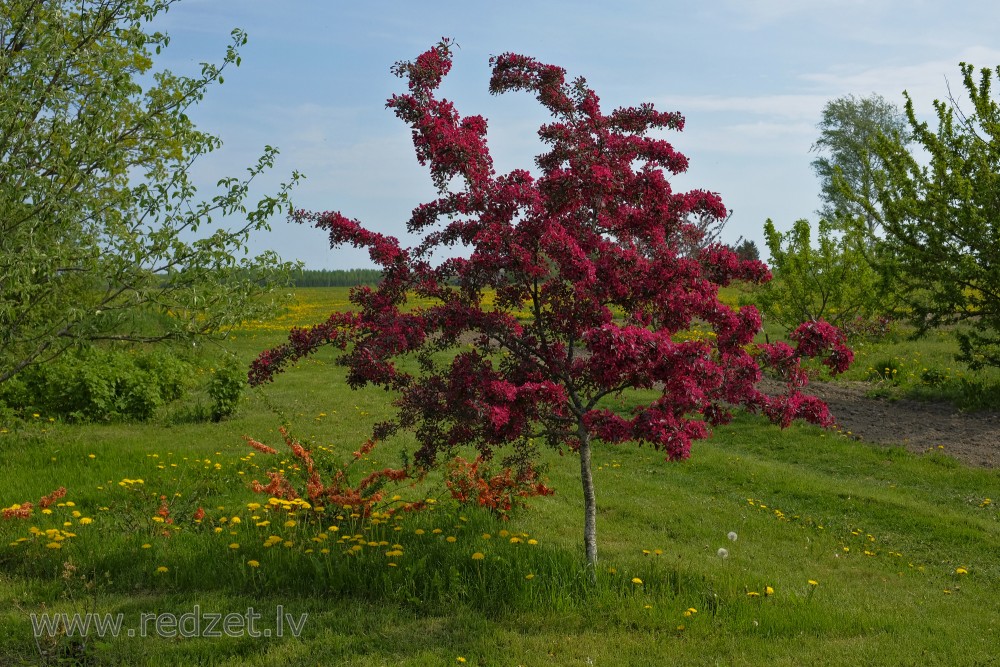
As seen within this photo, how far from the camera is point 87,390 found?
13.9 metres

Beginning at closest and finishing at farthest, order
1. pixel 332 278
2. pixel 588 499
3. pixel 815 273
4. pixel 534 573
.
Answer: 1. pixel 534 573
2. pixel 588 499
3. pixel 815 273
4. pixel 332 278

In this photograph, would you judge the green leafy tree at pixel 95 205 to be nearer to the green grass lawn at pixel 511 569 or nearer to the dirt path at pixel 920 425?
the green grass lawn at pixel 511 569

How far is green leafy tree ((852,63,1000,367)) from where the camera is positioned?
14844mm

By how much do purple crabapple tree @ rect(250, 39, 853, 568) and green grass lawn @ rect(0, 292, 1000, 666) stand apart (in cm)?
92

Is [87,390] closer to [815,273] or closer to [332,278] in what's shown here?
[815,273]

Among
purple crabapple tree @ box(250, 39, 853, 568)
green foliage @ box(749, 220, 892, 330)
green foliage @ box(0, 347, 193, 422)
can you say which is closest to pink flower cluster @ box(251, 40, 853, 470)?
purple crabapple tree @ box(250, 39, 853, 568)

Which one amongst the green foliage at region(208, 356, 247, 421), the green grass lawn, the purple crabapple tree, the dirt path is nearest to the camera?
the green grass lawn

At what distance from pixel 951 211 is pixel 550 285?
11.9 m

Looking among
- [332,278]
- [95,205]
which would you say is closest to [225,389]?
[95,205]

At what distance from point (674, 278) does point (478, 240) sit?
1654 millimetres

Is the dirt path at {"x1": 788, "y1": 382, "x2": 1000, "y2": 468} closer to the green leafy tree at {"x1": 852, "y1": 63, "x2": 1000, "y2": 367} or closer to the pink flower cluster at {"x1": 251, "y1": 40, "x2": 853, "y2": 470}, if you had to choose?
the green leafy tree at {"x1": 852, "y1": 63, "x2": 1000, "y2": 367}

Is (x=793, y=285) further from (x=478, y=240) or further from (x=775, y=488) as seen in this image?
(x=478, y=240)

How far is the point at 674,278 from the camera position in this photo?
21.6 ft

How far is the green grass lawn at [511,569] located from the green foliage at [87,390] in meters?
2.31
